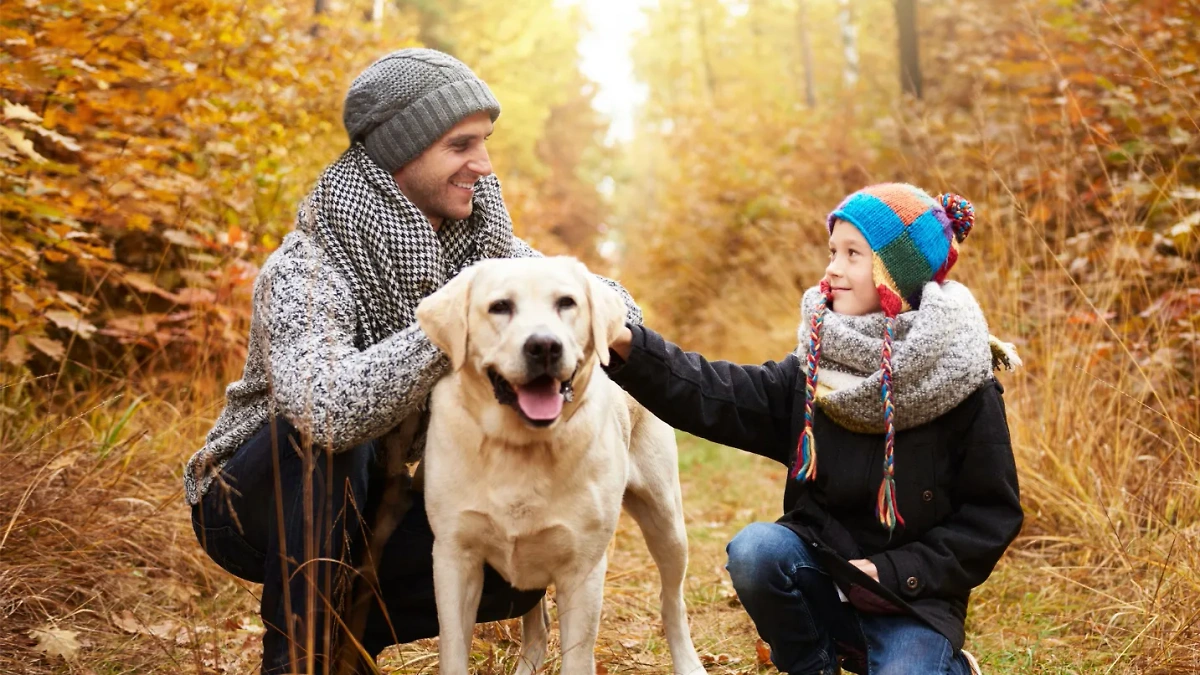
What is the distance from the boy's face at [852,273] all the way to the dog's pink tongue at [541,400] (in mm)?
838

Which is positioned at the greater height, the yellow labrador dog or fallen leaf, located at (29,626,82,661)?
the yellow labrador dog

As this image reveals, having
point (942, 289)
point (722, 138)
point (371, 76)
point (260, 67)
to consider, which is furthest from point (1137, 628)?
point (722, 138)

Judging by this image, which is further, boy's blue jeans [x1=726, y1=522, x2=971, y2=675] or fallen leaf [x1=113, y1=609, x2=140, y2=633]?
fallen leaf [x1=113, y1=609, x2=140, y2=633]

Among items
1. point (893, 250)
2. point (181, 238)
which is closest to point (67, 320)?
point (181, 238)

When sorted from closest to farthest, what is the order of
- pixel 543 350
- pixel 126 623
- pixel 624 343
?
1. pixel 543 350
2. pixel 624 343
3. pixel 126 623

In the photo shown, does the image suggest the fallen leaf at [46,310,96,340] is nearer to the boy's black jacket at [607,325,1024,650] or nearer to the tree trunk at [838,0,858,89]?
the boy's black jacket at [607,325,1024,650]

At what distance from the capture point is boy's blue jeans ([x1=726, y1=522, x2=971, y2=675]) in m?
2.67

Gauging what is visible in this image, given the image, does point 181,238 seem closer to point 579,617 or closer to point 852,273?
point 579,617

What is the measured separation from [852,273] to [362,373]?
1.29 m

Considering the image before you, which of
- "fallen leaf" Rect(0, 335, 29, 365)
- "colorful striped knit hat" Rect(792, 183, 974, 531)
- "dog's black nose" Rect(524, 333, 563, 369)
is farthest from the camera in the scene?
"fallen leaf" Rect(0, 335, 29, 365)

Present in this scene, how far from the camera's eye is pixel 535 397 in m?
2.38

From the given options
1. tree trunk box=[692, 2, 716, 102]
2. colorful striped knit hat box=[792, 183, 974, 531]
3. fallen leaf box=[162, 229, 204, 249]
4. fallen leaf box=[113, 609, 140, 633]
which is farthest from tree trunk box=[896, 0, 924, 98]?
tree trunk box=[692, 2, 716, 102]

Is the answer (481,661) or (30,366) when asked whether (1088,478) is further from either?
(30,366)

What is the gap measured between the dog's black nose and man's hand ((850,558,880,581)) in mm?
949
